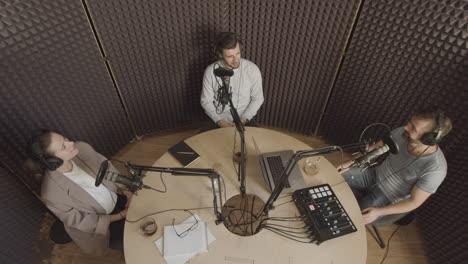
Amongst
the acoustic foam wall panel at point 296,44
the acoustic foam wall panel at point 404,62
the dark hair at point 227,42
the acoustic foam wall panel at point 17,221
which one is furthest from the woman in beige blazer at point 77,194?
the acoustic foam wall panel at point 404,62

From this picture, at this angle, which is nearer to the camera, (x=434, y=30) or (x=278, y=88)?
(x=434, y=30)

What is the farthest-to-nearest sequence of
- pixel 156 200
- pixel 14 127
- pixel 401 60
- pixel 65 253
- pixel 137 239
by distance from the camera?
pixel 65 253 < pixel 401 60 < pixel 14 127 < pixel 156 200 < pixel 137 239

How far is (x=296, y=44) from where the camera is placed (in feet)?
7.96

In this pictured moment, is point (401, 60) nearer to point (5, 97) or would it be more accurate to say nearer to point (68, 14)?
point (68, 14)

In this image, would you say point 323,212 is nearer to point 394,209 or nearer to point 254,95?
point 394,209

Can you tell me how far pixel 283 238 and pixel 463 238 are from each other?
1.35 metres

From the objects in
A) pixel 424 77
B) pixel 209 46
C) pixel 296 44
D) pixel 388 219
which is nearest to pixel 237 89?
pixel 209 46

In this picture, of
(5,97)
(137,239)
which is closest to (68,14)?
(5,97)

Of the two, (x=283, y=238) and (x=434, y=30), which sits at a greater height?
(x=434, y=30)

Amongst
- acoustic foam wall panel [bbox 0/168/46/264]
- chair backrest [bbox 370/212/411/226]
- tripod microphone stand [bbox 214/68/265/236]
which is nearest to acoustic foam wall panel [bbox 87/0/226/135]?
tripod microphone stand [bbox 214/68/265/236]

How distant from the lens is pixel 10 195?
6.54ft

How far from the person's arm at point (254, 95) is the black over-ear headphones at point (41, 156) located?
1.52 metres

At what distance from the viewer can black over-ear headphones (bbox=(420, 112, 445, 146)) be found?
5.16 ft

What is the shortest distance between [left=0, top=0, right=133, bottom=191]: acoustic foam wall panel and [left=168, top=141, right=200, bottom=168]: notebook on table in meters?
0.92
